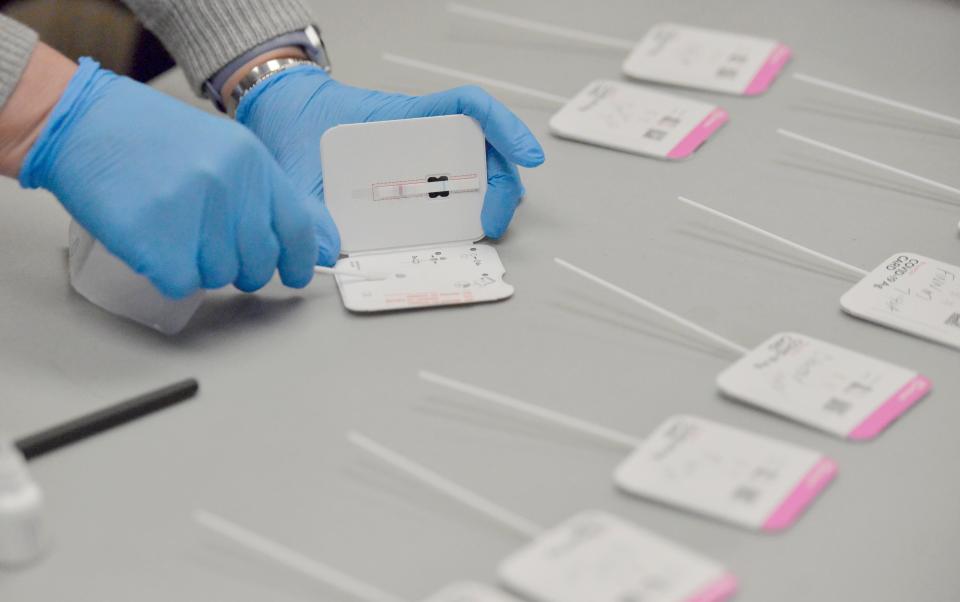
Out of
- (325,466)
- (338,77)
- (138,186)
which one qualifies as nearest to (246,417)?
(325,466)

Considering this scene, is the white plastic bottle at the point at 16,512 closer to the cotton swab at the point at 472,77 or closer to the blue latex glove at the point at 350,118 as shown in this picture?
the blue latex glove at the point at 350,118

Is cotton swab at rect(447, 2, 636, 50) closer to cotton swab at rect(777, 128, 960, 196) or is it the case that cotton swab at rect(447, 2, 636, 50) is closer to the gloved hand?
cotton swab at rect(777, 128, 960, 196)

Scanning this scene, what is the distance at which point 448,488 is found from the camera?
893 millimetres

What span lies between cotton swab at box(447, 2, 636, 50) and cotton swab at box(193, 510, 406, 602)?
1000mm

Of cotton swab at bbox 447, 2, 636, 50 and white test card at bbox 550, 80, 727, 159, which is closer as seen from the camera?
white test card at bbox 550, 80, 727, 159

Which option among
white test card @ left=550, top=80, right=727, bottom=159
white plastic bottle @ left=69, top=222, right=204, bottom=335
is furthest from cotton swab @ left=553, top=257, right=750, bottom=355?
white plastic bottle @ left=69, top=222, right=204, bottom=335

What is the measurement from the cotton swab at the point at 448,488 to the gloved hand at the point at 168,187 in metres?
0.23

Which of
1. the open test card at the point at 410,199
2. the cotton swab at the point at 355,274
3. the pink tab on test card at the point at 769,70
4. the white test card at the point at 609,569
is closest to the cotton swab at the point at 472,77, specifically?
the pink tab on test card at the point at 769,70

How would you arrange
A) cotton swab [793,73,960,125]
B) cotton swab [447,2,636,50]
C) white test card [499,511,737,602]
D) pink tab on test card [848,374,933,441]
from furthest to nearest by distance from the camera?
cotton swab [447,2,636,50], cotton swab [793,73,960,125], pink tab on test card [848,374,933,441], white test card [499,511,737,602]

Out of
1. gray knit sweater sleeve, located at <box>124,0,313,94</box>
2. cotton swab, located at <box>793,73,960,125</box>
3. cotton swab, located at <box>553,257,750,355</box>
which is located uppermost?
gray knit sweater sleeve, located at <box>124,0,313,94</box>

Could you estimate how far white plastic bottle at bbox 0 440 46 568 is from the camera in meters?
0.79

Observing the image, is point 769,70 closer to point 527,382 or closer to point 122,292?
point 527,382

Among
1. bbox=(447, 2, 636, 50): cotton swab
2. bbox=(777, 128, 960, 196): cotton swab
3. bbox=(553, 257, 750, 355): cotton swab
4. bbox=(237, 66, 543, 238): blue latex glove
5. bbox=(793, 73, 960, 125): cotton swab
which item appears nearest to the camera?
bbox=(553, 257, 750, 355): cotton swab

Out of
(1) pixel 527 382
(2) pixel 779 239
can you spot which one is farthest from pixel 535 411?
(2) pixel 779 239
